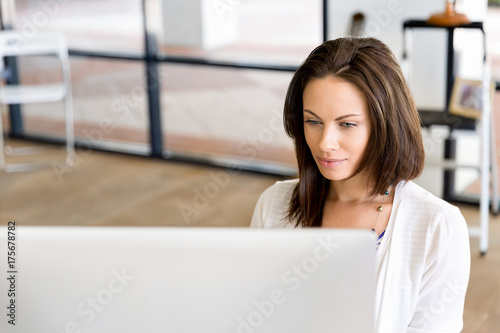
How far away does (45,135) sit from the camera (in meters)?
5.89

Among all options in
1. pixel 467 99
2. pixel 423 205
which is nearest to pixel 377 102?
pixel 423 205

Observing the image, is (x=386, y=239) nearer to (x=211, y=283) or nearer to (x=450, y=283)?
(x=450, y=283)

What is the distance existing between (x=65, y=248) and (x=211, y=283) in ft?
0.63

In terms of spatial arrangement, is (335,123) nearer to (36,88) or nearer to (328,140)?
(328,140)

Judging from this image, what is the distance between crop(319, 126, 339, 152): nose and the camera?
1.48 m

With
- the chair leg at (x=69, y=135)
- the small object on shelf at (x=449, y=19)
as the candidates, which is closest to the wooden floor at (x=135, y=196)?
the chair leg at (x=69, y=135)

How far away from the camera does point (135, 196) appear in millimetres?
4730

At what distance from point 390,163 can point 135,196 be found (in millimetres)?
3335

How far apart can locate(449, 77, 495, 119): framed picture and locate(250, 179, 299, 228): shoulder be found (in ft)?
7.18

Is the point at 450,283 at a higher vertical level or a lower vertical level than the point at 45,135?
higher

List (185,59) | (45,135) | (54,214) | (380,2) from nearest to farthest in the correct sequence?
(380,2)
(54,214)
(185,59)
(45,135)

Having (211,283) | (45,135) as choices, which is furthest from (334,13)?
(211,283)

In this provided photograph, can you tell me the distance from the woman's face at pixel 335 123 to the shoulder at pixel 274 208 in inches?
8.6

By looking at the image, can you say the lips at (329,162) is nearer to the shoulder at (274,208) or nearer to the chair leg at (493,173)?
the shoulder at (274,208)
